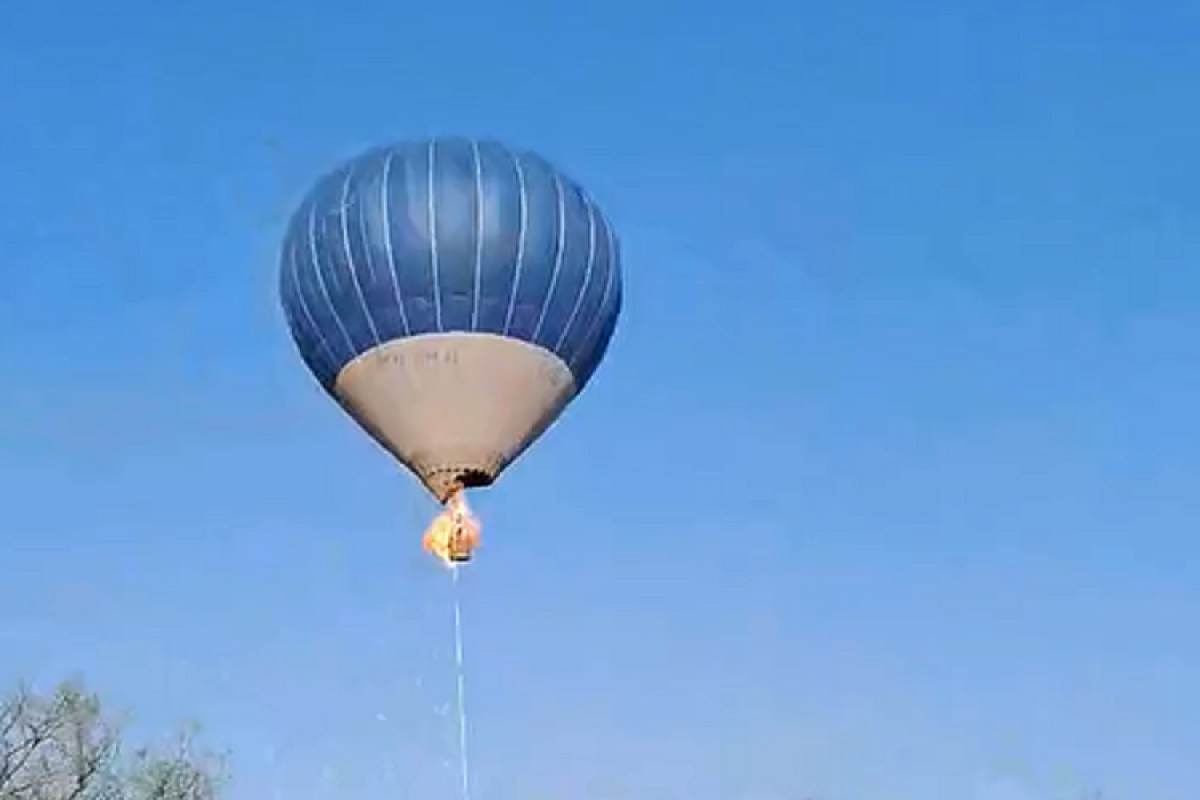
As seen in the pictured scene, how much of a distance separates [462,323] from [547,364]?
836mm

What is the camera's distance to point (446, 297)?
17.3 m

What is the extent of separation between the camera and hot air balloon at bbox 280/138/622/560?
17.3 m

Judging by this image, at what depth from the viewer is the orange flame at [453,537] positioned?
16719mm

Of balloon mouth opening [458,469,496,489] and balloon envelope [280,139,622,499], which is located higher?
balloon envelope [280,139,622,499]

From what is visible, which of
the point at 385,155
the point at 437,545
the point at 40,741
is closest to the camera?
Answer: the point at 437,545

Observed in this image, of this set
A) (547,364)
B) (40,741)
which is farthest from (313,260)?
(40,741)

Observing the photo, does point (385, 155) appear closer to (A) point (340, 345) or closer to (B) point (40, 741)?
(A) point (340, 345)

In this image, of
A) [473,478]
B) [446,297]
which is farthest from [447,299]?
[473,478]

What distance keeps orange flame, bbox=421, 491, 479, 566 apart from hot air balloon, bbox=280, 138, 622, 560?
0.26 feet

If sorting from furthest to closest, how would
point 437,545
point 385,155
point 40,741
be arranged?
point 40,741 → point 385,155 → point 437,545

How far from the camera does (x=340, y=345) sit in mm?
17672

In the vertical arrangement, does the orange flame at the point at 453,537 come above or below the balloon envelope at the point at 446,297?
below

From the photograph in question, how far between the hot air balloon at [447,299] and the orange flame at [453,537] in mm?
80

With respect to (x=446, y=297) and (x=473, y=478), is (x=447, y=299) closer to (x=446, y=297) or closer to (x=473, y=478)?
(x=446, y=297)
